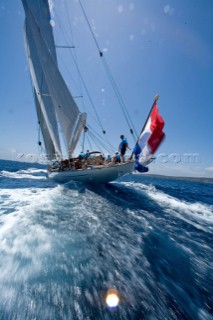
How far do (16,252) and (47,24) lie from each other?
2533 centimetres

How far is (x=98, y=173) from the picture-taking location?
39.2ft

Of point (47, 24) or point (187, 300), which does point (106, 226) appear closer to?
point (187, 300)

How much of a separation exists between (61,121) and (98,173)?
7.70 metres

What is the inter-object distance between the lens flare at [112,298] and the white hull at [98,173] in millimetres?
8521

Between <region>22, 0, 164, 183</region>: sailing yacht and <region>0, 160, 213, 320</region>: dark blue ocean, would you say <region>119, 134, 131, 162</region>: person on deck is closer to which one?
<region>22, 0, 164, 183</region>: sailing yacht

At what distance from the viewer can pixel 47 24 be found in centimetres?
1909

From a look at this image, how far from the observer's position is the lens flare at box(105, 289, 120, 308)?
7.28ft

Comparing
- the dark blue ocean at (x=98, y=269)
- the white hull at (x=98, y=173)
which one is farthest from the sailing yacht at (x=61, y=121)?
the dark blue ocean at (x=98, y=269)

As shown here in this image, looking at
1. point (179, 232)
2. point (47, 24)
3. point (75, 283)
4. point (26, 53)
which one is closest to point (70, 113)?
point (26, 53)

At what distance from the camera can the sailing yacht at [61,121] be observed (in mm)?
10797

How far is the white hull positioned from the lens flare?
28.0 ft

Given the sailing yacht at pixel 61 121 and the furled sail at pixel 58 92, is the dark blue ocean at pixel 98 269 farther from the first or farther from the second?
the furled sail at pixel 58 92

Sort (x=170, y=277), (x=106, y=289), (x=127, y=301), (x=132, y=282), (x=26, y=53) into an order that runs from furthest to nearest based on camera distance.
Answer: (x=26, y=53)
(x=170, y=277)
(x=132, y=282)
(x=106, y=289)
(x=127, y=301)

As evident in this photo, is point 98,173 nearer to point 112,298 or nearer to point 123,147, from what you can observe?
point 123,147
